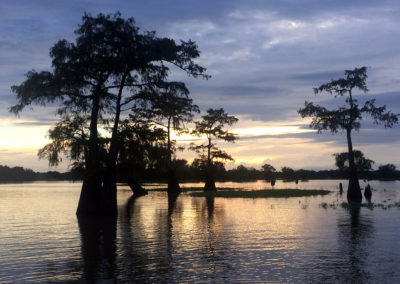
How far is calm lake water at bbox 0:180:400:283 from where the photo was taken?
1638cm

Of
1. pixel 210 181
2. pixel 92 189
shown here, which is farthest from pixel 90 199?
pixel 210 181

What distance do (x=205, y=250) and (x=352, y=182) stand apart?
40.0 meters

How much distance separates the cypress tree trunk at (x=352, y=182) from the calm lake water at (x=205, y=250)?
19.8 m

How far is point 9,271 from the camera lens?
17.3 metres

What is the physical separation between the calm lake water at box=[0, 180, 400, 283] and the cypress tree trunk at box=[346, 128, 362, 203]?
64.9 feet

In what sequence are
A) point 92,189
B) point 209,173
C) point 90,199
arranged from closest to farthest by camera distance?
point 92,189, point 90,199, point 209,173

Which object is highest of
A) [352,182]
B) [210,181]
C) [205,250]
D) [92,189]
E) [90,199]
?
[92,189]

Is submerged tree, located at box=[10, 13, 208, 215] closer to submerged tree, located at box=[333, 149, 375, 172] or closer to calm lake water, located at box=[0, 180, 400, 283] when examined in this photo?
calm lake water, located at box=[0, 180, 400, 283]

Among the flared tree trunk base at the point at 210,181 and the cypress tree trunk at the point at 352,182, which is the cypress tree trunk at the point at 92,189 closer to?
the cypress tree trunk at the point at 352,182

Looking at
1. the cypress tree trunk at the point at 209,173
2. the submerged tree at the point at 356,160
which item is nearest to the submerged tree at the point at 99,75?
the submerged tree at the point at 356,160

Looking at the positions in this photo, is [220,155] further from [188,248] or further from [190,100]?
[188,248]

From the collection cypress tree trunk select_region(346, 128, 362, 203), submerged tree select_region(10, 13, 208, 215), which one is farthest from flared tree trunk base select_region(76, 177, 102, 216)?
cypress tree trunk select_region(346, 128, 362, 203)

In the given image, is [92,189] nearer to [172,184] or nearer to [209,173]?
[172,184]

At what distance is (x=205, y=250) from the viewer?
21516 mm
